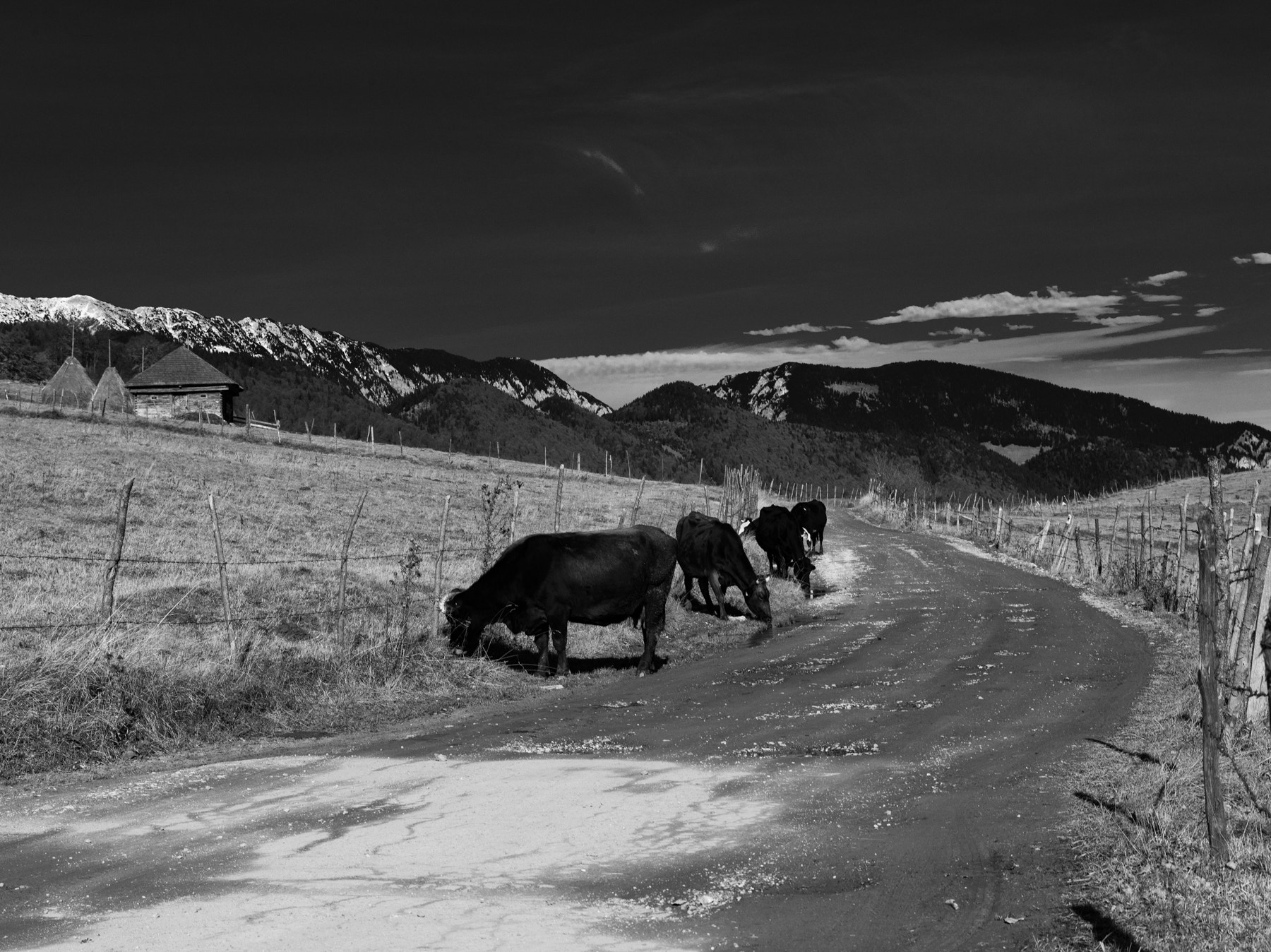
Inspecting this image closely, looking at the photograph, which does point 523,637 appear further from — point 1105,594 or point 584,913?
point 1105,594

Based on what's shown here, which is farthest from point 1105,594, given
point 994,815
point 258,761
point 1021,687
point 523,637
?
point 258,761

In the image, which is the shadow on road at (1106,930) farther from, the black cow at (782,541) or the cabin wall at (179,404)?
the cabin wall at (179,404)

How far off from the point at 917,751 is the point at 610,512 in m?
39.5

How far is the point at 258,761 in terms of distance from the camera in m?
→ 10.6

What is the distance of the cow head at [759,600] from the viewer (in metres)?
22.1

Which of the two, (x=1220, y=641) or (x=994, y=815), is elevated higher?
(x=1220, y=641)

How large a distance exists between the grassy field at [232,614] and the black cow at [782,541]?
1226 millimetres

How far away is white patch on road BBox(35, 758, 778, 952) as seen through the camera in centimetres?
622

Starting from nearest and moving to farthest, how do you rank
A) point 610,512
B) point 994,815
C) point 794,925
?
point 794,925 → point 994,815 → point 610,512

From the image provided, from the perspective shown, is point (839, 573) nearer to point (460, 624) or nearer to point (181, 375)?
point (460, 624)

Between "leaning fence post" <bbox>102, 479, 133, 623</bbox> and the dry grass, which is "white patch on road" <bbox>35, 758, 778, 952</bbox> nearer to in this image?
the dry grass

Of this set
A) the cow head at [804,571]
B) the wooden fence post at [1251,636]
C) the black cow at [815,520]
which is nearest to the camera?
the wooden fence post at [1251,636]

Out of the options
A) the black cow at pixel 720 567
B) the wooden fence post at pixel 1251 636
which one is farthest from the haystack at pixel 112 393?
the wooden fence post at pixel 1251 636

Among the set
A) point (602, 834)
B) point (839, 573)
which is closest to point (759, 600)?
point (839, 573)
